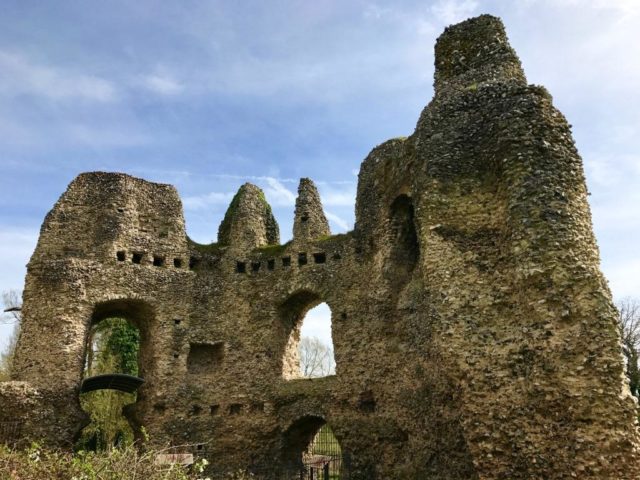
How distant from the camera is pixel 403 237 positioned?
16.2 metres

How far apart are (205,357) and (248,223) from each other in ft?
16.8

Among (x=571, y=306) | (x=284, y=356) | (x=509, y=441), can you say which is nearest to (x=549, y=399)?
(x=509, y=441)

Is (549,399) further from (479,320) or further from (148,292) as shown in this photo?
(148,292)

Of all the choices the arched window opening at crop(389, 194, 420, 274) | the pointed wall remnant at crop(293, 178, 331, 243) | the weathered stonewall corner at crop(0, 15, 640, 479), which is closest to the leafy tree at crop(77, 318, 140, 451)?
the weathered stonewall corner at crop(0, 15, 640, 479)

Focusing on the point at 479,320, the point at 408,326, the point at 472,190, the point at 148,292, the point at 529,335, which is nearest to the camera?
the point at 529,335

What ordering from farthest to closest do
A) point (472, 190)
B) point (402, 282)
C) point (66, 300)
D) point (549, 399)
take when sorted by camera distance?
point (66, 300)
point (402, 282)
point (472, 190)
point (549, 399)

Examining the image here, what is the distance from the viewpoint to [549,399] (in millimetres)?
9656

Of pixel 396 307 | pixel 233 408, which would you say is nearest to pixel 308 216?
pixel 396 307

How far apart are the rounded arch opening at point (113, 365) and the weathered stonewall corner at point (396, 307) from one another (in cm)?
23

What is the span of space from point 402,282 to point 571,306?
20.8 ft

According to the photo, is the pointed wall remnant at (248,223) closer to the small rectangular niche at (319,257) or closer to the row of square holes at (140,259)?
the row of square holes at (140,259)

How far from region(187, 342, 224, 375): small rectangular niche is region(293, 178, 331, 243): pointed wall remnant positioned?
181 inches

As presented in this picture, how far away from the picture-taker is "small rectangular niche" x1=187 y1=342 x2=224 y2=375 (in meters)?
18.5

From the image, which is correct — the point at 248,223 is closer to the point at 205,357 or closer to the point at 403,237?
the point at 205,357
